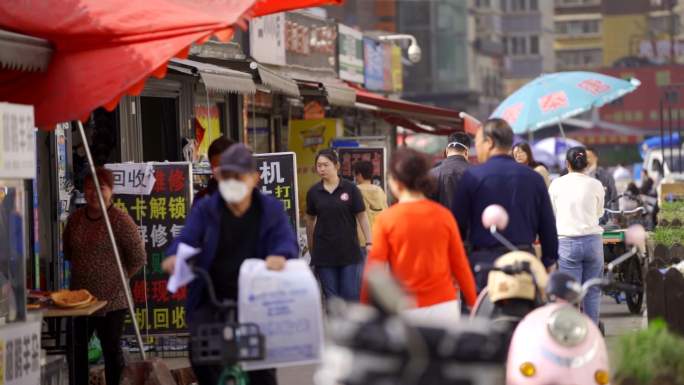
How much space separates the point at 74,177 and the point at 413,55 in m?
17.6

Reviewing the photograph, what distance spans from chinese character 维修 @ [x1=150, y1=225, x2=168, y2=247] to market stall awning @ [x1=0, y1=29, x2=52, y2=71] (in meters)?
3.44

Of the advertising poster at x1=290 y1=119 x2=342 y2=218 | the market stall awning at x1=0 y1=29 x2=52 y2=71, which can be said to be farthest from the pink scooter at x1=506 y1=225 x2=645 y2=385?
the advertising poster at x1=290 y1=119 x2=342 y2=218

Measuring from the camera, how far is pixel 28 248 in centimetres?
1259

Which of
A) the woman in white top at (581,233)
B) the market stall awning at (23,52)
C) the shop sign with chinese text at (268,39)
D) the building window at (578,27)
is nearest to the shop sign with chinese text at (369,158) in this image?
the shop sign with chinese text at (268,39)

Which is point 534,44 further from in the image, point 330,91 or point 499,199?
point 499,199

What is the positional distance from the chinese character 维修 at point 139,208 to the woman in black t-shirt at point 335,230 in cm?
164

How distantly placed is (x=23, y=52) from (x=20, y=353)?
1.87m

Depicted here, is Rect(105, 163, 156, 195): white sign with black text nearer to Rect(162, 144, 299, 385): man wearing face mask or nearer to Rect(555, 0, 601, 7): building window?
Rect(162, 144, 299, 385): man wearing face mask

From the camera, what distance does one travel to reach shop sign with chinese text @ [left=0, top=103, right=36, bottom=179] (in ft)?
29.1

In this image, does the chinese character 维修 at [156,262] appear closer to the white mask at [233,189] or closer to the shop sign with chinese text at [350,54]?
the white mask at [233,189]

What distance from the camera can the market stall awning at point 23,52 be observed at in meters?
9.27

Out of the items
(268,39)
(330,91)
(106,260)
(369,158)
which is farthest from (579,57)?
(106,260)

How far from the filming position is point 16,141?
9.05 meters

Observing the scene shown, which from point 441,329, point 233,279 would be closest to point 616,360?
point 233,279
